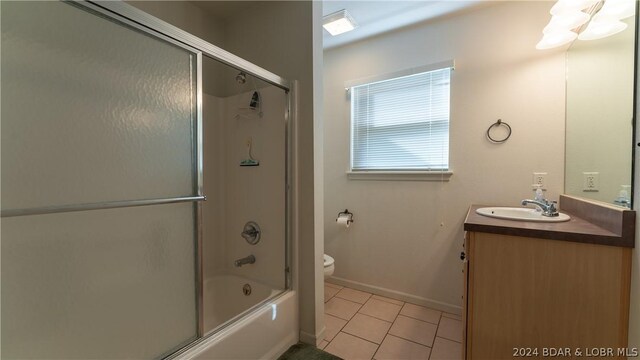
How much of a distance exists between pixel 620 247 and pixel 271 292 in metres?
1.70

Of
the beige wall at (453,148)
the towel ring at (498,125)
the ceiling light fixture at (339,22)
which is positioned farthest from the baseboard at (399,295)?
the ceiling light fixture at (339,22)

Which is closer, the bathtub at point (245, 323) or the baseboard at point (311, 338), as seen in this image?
the bathtub at point (245, 323)

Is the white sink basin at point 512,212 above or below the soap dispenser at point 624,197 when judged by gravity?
below

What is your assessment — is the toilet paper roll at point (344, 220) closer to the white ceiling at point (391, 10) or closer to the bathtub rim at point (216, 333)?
the bathtub rim at point (216, 333)

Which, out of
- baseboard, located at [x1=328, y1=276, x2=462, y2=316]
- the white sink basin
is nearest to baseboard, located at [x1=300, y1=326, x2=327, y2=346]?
baseboard, located at [x1=328, y1=276, x2=462, y2=316]

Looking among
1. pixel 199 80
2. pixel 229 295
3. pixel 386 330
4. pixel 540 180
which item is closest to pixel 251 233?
pixel 229 295

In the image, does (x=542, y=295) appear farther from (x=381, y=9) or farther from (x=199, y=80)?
(x=381, y=9)

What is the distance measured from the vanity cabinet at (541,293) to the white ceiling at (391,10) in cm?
161

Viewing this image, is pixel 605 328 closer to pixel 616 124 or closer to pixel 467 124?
pixel 616 124

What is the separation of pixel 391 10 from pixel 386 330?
Answer: 93.5 inches

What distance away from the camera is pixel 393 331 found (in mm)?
1765

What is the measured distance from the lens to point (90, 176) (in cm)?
124

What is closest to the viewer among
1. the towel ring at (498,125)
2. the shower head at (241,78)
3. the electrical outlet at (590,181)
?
the electrical outlet at (590,181)

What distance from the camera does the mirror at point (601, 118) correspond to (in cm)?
108
